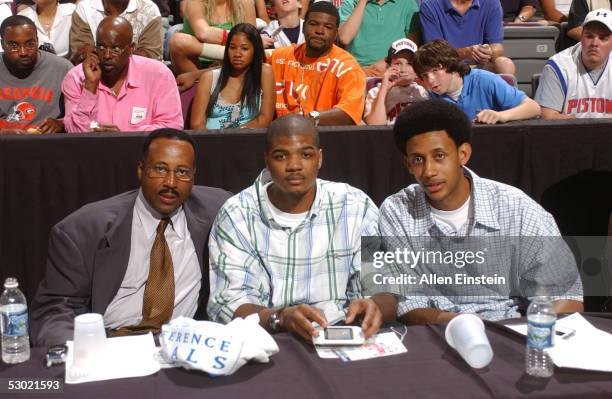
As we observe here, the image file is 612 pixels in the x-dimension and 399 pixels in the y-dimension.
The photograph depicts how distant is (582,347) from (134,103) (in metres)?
3.05

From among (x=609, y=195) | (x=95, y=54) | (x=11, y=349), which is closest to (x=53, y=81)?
(x=95, y=54)

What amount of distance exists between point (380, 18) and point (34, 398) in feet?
15.1

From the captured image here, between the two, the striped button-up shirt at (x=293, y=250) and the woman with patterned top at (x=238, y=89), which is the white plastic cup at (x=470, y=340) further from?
the woman with patterned top at (x=238, y=89)

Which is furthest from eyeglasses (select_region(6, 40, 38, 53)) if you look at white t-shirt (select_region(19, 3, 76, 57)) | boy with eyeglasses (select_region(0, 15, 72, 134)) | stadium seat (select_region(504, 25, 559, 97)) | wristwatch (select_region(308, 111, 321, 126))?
stadium seat (select_region(504, 25, 559, 97))

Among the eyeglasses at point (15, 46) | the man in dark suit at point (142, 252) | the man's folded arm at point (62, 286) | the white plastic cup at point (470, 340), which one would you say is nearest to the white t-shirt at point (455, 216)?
the white plastic cup at point (470, 340)

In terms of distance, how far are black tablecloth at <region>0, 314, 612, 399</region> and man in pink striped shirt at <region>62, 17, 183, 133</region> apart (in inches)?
97.0

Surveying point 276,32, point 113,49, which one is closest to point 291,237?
point 113,49

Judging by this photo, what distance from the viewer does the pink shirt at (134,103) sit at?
428 centimetres

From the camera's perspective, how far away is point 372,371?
190cm

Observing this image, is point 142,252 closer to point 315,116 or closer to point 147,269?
point 147,269

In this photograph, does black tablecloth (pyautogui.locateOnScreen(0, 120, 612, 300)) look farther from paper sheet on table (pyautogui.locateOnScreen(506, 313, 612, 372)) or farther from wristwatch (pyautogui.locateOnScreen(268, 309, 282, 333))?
paper sheet on table (pyautogui.locateOnScreen(506, 313, 612, 372))

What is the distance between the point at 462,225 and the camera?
269 cm

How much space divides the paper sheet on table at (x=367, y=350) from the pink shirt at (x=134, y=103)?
252 centimetres

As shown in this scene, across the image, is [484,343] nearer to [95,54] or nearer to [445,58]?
[445,58]
